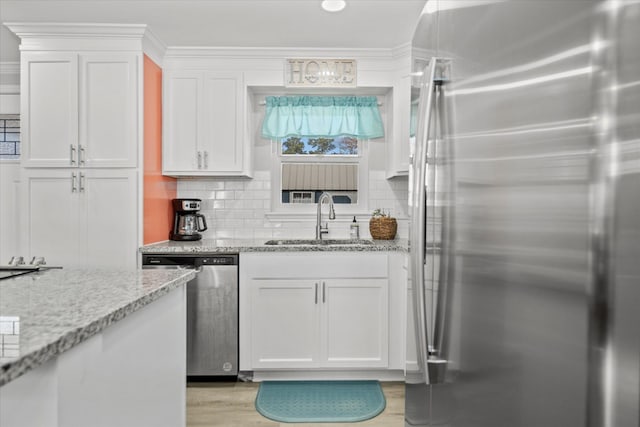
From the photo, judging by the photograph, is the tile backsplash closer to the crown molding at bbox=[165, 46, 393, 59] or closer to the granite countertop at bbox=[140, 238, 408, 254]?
the granite countertop at bbox=[140, 238, 408, 254]

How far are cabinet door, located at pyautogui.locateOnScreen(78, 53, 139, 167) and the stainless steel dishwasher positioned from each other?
2.48 feet

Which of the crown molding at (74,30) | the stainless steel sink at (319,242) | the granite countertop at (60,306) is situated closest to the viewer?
the granite countertop at (60,306)

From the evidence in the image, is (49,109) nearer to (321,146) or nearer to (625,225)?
(321,146)

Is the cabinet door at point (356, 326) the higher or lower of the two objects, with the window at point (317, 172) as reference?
lower

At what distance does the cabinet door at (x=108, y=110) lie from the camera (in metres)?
2.74

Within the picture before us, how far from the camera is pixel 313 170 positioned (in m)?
3.48

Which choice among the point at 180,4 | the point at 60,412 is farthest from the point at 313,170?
the point at 60,412

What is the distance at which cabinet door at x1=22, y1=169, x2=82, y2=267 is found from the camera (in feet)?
9.00

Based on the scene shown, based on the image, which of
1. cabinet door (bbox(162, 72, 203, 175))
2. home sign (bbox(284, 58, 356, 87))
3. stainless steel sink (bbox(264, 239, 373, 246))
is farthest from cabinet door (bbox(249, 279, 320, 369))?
home sign (bbox(284, 58, 356, 87))

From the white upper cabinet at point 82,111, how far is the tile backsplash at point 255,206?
727 mm

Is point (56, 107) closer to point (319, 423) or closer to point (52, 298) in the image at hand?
point (52, 298)

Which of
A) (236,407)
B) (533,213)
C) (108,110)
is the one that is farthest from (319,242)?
(533,213)

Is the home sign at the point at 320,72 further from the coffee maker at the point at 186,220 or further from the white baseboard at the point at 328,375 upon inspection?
the white baseboard at the point at 328,375

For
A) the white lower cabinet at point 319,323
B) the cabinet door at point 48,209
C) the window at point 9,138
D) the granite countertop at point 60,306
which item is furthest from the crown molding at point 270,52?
the granite countertop at point 60,306
